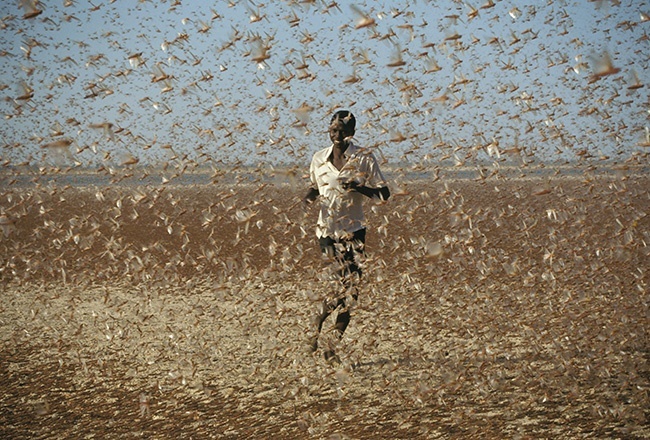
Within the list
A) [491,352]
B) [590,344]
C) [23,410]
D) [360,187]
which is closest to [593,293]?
[590,344]

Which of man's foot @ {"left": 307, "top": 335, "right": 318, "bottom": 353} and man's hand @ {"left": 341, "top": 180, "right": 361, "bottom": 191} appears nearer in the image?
man's hand @ {"left": 341, "top": 180, "right": 361, "bottom": 191}

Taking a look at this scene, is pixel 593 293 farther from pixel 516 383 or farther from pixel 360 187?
pixel 360 187

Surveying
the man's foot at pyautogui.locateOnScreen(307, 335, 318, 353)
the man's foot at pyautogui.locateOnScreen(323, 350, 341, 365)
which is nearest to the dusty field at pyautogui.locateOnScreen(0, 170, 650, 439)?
the man's foot at pyautogui.locateOnScreen(323, 350, 341, 365)

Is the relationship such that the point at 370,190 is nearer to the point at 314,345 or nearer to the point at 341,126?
the point at 341,126

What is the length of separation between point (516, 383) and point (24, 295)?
24.2 ft

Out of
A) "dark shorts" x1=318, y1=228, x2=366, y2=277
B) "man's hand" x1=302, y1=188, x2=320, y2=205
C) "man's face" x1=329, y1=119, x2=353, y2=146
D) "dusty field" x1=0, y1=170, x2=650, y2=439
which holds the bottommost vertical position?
"dusty field" x1=0, y1=170, x2=650, y2=439

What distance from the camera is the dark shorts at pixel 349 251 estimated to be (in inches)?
211

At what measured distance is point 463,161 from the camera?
6105 millimetres

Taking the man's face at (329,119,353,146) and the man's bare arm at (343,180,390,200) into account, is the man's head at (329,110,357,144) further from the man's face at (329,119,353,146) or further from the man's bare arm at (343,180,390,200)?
the man's bare arm at (343,180,390,200)

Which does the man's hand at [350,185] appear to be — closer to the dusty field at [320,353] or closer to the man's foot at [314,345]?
the dusty field at [320,353]

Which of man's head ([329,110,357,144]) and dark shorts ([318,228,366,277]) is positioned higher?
man's head ([329,110,357,144])

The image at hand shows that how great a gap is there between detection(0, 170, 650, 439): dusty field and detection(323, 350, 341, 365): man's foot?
0.23 ft

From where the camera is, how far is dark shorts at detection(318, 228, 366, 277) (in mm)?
5355

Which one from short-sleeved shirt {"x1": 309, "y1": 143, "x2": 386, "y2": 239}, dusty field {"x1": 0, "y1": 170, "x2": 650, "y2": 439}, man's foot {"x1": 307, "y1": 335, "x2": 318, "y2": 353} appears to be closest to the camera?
dusty field {"x1": 0, "y1": 170, "x2": 650, "y2": 439}
